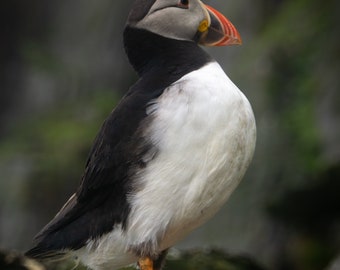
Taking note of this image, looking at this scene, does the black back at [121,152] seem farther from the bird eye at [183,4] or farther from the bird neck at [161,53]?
the bird eye at [183,4]

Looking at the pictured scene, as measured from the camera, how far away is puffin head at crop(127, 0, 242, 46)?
11.5ft

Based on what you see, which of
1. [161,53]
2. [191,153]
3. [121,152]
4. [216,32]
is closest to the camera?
[191,153]

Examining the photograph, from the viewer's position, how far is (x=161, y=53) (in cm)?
353

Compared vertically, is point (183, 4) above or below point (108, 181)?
above

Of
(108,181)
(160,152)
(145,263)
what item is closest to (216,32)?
(160,152)

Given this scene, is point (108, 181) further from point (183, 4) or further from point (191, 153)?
point (183, 4)

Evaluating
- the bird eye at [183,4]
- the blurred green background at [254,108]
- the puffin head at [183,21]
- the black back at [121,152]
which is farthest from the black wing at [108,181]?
the blurred green background at [254,108]

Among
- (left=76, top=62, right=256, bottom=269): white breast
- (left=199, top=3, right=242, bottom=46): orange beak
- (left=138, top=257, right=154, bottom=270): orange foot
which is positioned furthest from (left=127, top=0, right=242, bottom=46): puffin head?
(left=138, top=257, right=154, bottom=270): orange foot

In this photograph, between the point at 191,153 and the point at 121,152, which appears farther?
the point at 121,152

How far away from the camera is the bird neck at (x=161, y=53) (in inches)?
136

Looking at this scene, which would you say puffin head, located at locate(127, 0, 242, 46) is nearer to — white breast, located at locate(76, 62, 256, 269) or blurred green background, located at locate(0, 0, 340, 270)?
white breast, located at locate(76, 62, 256, 269)

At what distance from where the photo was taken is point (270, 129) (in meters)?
6.42

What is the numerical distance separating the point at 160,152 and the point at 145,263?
476 mm

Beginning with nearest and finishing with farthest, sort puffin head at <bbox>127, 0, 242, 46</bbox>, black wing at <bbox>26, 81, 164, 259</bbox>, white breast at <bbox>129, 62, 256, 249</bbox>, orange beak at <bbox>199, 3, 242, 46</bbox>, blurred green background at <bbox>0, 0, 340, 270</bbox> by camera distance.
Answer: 1. white breast at <bbox>129, 62, 256, 249</bbox>
2. black wing at <bbox>26, 81, 164, 259</bbox>
3. puffin head at <bbox>127, 0, 242, 46</bbox>
4. orange beak at <bbox>199, 3, 242, 46</bbox>
5. blurred green background at <bbox>0, 0, 340, 270</bbox>
